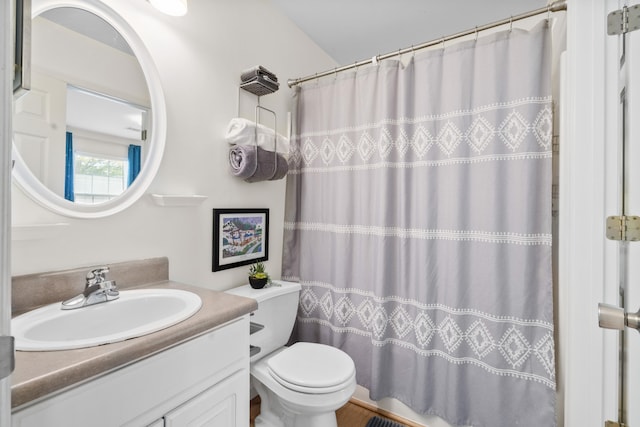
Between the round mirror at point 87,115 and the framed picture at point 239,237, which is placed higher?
the round mirror at point 87,115

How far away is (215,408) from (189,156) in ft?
3.45

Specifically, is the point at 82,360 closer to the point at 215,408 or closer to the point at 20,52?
the point at 215,408

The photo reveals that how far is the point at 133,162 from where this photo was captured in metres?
1.20

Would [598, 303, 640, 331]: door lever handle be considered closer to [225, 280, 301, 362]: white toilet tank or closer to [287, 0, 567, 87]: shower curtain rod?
[287, 0, 567, 87]: shower curtain rod

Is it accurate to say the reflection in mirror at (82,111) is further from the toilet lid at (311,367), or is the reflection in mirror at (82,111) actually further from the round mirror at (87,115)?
the toilet lid at (311,367)

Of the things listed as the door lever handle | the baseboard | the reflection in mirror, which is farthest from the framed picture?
the door lever handle

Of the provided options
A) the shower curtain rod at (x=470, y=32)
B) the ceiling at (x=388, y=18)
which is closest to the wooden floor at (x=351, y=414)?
the shower curtain rod at (x=470, y=32)

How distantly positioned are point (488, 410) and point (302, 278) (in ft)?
3.87

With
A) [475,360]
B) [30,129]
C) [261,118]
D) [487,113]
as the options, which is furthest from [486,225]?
[30,129]

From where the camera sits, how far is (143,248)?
122 cm

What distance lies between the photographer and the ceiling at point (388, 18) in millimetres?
1728

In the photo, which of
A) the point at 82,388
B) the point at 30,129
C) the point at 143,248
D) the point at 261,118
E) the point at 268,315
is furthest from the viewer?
the point at 261,118

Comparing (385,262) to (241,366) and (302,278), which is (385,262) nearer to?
(302,278)

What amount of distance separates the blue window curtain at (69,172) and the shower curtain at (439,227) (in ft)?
3.86
